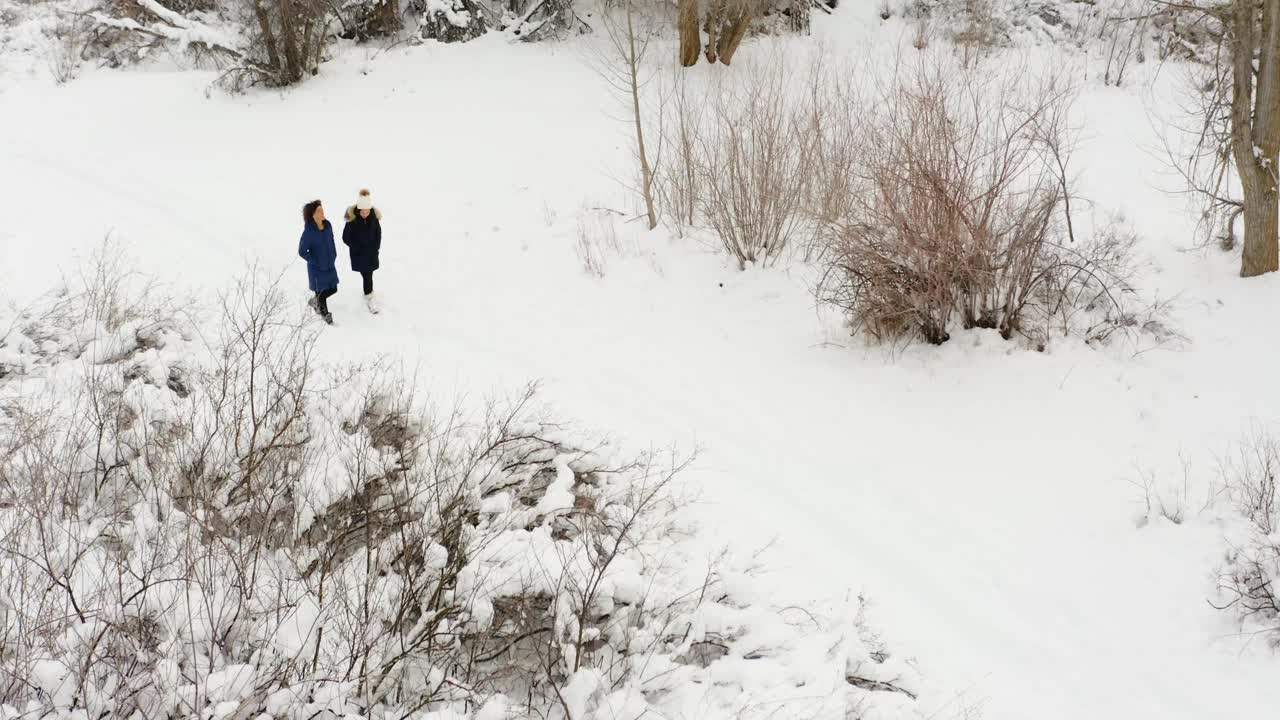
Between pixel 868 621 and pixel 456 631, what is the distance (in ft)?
8.74

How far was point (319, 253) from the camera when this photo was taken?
27.5ft

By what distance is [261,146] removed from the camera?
47.9 ft

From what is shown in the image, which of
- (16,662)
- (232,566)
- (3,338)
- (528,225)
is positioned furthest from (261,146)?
(16,662)

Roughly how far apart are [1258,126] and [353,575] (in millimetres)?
9496

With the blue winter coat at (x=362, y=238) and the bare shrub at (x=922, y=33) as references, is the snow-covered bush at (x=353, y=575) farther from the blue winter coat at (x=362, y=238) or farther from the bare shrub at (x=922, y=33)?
the bare shrub at (x=922, y=33)

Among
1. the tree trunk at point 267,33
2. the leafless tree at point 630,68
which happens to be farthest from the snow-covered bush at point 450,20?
the tree trunk at point 267,33

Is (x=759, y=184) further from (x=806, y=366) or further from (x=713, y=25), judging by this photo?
(x=713, y=25)

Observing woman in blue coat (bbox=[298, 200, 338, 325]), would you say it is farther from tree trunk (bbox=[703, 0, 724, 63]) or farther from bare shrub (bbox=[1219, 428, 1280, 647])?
tree trunk (bbox=[703, 0, 724, 63])

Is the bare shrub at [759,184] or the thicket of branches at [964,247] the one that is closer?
the thicket of branches at [964,247]

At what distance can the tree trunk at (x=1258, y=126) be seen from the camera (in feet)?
25.2

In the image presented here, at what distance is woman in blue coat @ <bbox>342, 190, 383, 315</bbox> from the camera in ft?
28.5

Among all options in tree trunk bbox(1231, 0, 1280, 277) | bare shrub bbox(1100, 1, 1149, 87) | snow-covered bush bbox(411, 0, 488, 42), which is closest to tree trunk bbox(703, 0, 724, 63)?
snow-covered bush bbox(411, 0, 488, 42)

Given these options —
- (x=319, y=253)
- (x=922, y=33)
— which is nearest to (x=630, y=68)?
(x=922, y=33)

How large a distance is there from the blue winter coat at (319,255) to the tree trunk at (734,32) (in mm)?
10036
